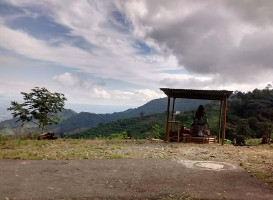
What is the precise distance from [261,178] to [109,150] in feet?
23.7

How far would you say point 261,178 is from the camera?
8992 millimetres

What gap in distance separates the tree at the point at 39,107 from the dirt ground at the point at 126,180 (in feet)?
39.4

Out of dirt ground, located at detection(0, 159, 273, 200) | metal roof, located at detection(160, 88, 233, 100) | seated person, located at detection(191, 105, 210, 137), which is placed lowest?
dirt ground, located at detection(0, 159, 273, 200)

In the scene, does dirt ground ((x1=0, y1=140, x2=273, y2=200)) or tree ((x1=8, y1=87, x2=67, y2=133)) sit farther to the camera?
tree ((x1=8, y1=87, x2=67, y2=133))

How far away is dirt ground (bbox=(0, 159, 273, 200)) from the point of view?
7.11 metres

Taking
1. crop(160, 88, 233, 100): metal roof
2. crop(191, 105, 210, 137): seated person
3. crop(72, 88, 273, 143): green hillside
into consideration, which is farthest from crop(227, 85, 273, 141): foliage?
crop(160, 88, 233, 100): metal roof

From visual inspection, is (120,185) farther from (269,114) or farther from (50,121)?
(269,114)

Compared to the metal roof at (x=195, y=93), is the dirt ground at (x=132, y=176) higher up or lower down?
lower down

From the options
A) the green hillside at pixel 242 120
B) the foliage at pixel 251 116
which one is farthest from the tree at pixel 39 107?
the foliage at pixel 251 116

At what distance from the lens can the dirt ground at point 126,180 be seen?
7.11 m

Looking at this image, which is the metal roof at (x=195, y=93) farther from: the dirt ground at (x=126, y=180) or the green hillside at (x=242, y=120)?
the green hillside at (x=242, y=120)

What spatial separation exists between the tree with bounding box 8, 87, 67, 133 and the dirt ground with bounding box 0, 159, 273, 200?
12.0m

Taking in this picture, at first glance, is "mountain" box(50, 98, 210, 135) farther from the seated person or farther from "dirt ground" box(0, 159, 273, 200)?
"dirt ground" box(0, 159, 273, 200)

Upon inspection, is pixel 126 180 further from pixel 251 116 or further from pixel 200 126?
pixel 251 116
